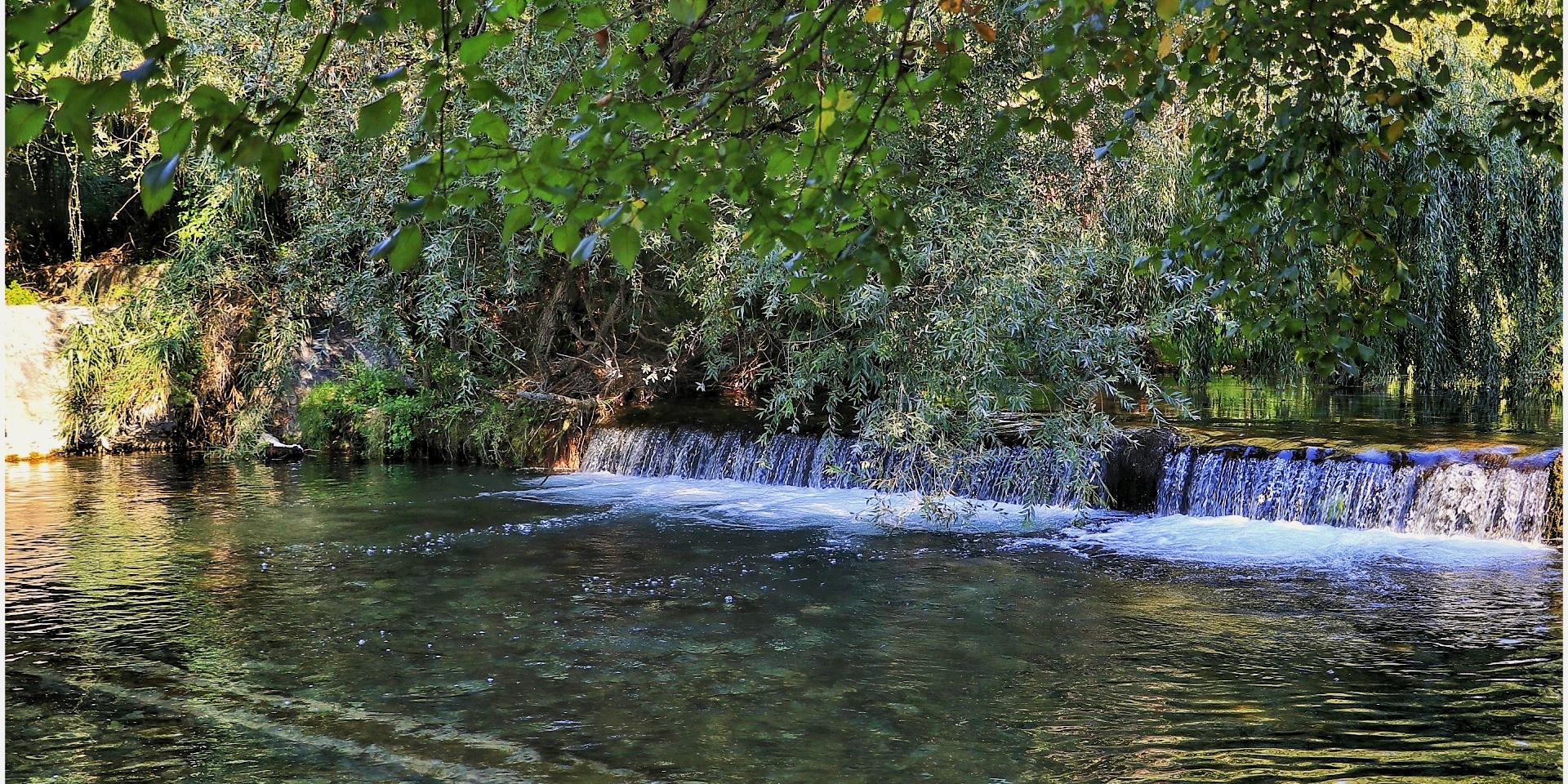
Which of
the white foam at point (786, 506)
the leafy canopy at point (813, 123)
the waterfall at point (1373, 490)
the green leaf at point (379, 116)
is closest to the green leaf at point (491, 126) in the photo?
the leafy canopy at point (813, 123)

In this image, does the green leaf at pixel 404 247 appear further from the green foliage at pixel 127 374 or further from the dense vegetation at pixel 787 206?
the green foliage at pixel 127 374

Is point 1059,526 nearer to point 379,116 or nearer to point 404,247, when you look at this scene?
point 404,247

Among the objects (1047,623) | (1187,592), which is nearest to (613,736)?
(1047,623)

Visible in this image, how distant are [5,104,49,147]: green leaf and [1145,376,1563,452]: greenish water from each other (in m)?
10.3

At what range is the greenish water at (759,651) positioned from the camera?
207 inches

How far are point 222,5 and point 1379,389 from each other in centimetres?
1236

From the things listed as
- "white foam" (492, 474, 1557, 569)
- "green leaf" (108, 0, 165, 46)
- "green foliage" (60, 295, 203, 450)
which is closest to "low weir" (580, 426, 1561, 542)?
"white foam" (492, 474, 1557, 569)

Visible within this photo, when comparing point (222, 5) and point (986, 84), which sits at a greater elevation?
point (222, 5)

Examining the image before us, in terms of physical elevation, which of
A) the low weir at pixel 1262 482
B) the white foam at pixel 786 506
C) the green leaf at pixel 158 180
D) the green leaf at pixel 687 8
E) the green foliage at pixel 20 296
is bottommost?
the white foam at pixel 786 506

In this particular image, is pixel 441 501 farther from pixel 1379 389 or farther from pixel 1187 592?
pixel 1379 389

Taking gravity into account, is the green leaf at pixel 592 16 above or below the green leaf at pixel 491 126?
above

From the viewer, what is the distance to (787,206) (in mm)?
3174

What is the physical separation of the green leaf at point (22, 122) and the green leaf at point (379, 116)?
0.48 metres

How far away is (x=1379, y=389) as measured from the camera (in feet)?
50.4
